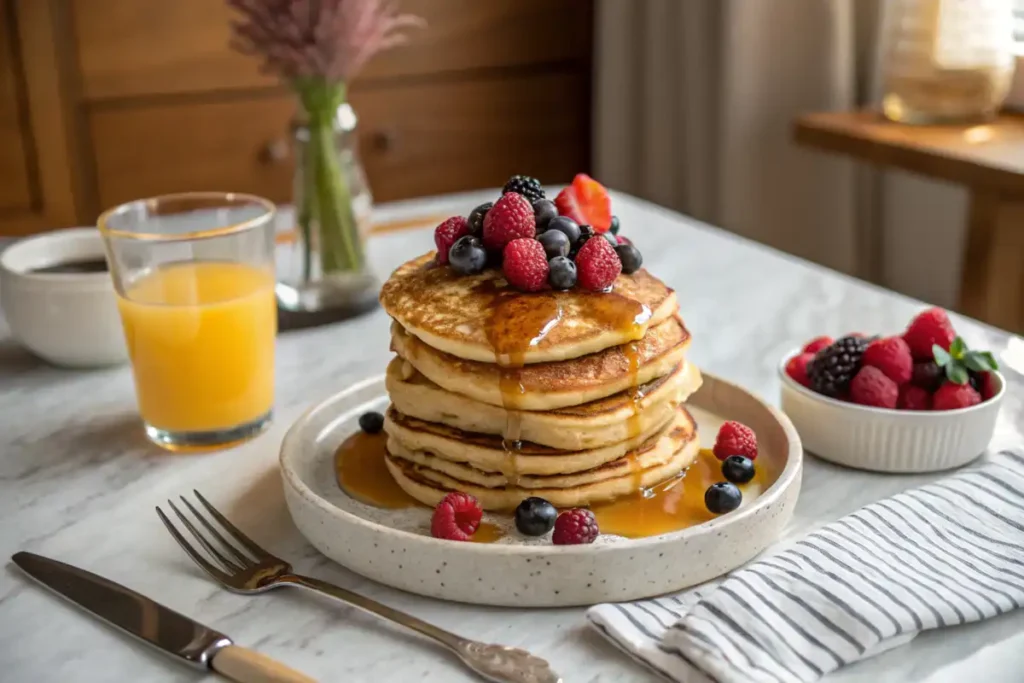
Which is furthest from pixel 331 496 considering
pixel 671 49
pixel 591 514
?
pixel 671 49

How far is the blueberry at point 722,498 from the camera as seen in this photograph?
107 centimetres

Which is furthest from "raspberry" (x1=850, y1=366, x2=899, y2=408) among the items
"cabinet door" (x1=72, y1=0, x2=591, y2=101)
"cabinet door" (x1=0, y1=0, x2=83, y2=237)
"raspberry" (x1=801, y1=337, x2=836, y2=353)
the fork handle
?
"cabinet door" (x1=0, y1=0, x2=83, y2=237)

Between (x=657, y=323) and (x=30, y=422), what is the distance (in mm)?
818

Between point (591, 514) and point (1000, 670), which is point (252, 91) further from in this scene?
point (1000, 670)

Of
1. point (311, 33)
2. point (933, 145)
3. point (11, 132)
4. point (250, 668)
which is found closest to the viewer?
point (250, 668)

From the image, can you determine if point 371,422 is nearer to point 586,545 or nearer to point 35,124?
point 586,545

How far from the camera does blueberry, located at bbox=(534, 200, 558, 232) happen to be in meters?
1.20

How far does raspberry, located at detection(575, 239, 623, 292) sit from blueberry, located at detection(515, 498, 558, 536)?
23 centimetres

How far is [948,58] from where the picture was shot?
250 cm

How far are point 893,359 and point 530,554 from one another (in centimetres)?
53

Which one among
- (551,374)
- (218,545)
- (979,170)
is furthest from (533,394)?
(979,170)

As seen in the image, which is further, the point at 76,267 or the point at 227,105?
the point at 227,105

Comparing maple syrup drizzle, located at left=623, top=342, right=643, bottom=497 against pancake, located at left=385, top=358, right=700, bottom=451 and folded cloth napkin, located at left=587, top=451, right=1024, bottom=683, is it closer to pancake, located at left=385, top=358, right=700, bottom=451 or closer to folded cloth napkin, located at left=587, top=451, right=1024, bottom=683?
pancake, located at left=385, top=358, right=700, bottom=451

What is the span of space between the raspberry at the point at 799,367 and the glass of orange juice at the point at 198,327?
2.11ft
